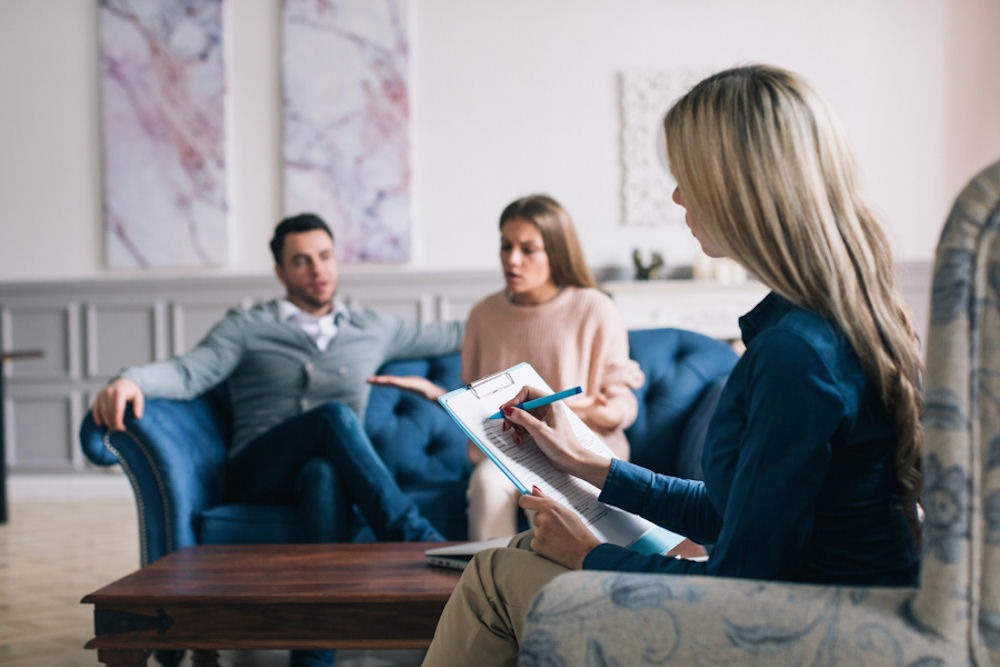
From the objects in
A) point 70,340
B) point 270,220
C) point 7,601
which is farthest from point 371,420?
point 70,340

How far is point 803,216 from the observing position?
1035 mm

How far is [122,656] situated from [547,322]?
147cm

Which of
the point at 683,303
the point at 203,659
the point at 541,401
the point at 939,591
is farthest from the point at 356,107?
the point at 939,591

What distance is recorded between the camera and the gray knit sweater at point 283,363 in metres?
2.93

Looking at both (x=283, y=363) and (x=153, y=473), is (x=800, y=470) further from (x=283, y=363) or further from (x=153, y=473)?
(x=283, y=363)

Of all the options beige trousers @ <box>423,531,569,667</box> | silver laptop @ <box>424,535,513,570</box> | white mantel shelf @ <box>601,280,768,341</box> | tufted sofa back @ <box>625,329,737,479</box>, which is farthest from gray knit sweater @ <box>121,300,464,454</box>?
white mantel shelf @ <box>601,280,768,341</box>

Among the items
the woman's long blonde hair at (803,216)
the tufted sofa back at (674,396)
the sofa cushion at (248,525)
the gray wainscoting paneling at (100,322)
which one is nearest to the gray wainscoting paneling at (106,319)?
the gray wainscoting paneling at (100,322)

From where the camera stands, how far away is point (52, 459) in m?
5.37

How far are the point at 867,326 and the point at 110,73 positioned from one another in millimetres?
5173

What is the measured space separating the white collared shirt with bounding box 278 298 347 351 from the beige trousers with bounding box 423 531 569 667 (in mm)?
1921

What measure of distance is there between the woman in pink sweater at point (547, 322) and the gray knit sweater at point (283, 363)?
0.22m

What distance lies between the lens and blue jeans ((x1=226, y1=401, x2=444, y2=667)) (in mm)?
2428

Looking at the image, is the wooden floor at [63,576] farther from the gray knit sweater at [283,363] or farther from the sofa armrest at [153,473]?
the gray knit sweater at [283,363]

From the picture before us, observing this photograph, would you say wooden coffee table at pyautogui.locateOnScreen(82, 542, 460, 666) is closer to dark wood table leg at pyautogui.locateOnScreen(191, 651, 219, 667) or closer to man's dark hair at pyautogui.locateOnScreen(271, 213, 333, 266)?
dark wood table leg at pyautogui.locateOnScreen(191, 651, 219, 667)
